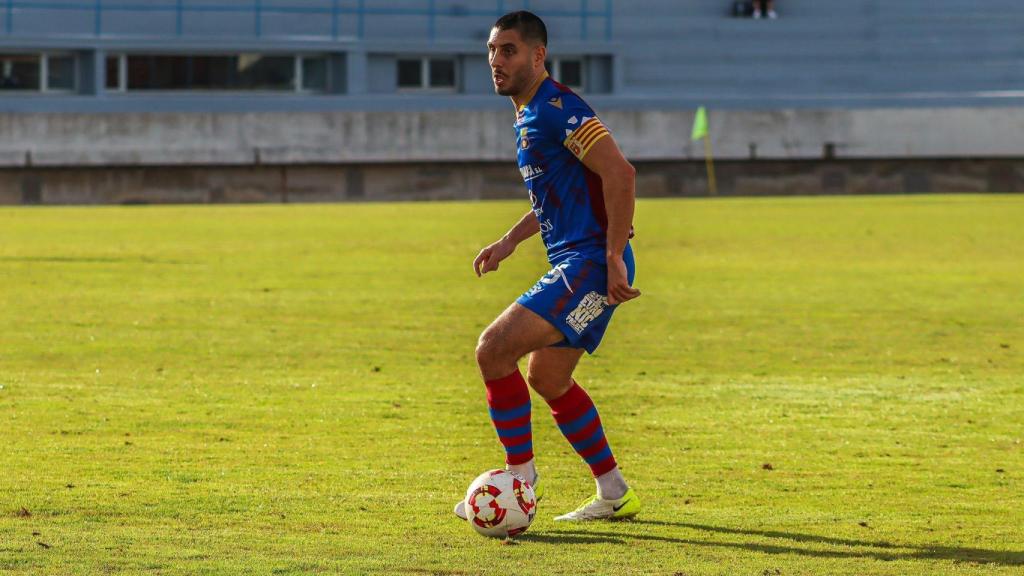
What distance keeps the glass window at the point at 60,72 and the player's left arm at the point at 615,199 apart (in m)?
40.1

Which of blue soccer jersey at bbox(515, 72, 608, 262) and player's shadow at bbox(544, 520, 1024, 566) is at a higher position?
blue soccer jersey at bbox(515, 72, 608, 262)

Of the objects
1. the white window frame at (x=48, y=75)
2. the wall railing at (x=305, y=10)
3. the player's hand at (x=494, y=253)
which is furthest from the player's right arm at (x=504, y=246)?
the wall railing at (x=305, y=10)

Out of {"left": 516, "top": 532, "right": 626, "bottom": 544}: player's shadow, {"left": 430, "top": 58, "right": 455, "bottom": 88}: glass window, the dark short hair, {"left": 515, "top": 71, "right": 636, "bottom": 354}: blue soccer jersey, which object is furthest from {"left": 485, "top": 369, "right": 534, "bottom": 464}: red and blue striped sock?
{"left": 430, "top": 58, "right": 455, "bottom": 88}: glass window

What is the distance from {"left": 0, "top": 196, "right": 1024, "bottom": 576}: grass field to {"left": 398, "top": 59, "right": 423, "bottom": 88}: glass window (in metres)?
25.7

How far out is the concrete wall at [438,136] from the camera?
3922cm

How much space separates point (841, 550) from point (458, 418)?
12.8ft

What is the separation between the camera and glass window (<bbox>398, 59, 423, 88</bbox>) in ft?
157

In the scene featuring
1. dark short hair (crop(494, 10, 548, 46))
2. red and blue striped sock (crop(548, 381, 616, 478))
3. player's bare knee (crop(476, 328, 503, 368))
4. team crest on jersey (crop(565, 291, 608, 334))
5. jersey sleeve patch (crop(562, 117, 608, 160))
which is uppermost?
dark short hair (crop(494, 10, 548, 46))

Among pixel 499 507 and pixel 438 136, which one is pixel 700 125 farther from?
pixel 499 507

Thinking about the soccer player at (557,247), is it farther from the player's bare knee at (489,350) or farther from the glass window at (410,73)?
the glass window at (410,73)

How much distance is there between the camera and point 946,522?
267 inches

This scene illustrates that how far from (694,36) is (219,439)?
42.8 meters

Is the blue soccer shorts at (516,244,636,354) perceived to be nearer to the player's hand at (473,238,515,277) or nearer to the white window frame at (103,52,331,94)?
the player's hand at (473,238,515,277)

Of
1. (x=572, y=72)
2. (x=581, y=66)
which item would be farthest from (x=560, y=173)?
(x=572, y=72)
